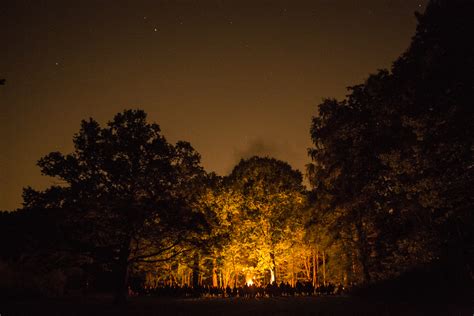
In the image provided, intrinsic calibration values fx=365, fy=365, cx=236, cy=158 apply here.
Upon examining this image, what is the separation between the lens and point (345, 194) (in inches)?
1032

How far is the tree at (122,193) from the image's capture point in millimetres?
19234

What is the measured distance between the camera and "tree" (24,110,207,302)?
63.1 ft

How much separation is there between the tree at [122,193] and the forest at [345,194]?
2.4 inches

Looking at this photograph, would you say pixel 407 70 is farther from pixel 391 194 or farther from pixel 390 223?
pixel 390 223

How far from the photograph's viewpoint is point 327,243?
28.7 m

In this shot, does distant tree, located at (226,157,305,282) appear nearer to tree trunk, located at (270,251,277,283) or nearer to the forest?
tree trunk, located at (270,251,277,283)

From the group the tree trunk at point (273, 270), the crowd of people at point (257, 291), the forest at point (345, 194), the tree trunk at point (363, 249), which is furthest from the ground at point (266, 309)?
the tree trunk at point (273, 270)

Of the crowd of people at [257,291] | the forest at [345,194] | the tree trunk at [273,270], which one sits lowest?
the crowd of people at [257,291]

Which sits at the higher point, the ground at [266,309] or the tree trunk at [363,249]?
the tree trunk at [363,249]

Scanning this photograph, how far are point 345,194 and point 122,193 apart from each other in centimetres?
1539

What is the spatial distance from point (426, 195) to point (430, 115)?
311 centimetres

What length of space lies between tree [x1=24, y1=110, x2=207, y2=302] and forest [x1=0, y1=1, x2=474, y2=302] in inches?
2.4

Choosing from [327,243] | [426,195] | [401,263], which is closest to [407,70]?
[426,195]

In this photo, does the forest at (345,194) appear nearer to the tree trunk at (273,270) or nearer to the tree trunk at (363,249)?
the tree trunk at (363,249)
